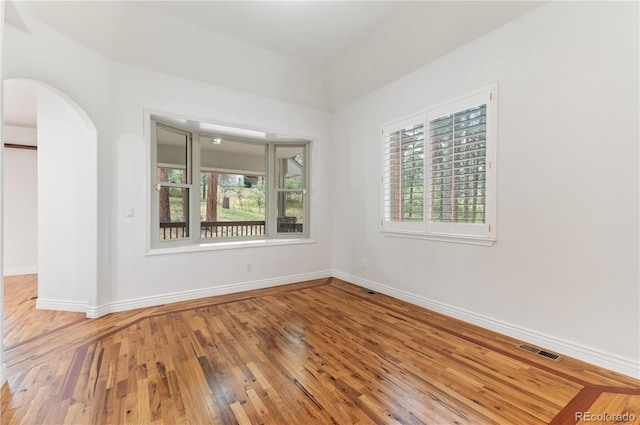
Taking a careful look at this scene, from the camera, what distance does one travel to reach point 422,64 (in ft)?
11.1

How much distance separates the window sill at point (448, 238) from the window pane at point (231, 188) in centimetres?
226

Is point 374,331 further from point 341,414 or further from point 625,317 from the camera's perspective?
point 625,317

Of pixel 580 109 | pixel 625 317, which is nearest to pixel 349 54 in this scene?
pixel 580 109

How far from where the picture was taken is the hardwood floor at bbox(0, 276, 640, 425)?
166 centimetres

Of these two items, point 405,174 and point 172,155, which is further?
point 172,155

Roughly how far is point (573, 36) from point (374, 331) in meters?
3.01

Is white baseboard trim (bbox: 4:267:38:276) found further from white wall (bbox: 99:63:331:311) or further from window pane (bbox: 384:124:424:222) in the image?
window pane (bbox: 384:124:424:222)

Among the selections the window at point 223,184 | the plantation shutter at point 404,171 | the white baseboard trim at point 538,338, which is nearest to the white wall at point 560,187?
the white baseboard trim at point 538,338

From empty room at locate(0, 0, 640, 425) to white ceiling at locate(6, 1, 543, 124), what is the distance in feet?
0.08

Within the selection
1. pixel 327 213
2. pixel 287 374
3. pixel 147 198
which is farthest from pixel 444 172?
pixel 147 198

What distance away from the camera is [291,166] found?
196 inches

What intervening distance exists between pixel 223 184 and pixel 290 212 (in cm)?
120

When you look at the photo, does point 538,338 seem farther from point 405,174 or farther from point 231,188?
point 231,188

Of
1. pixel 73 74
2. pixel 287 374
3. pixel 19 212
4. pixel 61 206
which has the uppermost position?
pixel 73 74
